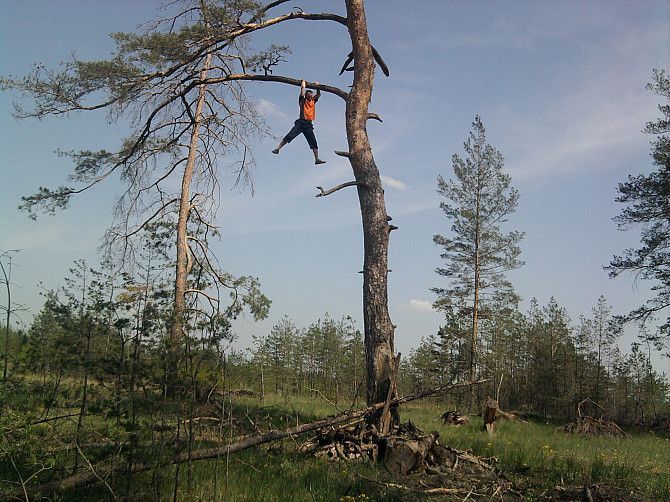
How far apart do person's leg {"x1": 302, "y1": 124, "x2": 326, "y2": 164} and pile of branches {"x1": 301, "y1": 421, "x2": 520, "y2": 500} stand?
4782mm

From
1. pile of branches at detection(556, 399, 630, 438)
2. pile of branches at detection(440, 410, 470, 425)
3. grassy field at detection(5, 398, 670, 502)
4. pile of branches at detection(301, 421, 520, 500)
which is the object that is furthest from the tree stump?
pile of branches at detection(556, 399, 630, 438)

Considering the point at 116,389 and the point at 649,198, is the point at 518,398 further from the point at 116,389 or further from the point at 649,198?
the point at 116,389

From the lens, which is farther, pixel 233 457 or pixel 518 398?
pixel 518 398

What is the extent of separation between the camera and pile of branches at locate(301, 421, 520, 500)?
610cm

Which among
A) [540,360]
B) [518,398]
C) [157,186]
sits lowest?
[518,398]

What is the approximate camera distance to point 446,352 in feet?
117

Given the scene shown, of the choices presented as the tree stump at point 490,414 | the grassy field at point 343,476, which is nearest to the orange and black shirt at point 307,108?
the grassy field at point 343,476

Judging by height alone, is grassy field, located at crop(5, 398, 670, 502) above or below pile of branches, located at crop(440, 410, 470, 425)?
above

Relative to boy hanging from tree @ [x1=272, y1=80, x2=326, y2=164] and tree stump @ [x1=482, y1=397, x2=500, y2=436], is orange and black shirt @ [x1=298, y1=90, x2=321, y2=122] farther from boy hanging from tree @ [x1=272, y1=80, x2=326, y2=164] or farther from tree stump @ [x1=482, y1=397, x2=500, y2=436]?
tree stump @ [x1=482, y1=397, x2=500, y2=436]

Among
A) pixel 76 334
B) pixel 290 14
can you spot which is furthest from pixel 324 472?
pixel 290 14

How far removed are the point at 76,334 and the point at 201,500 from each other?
89.8 inches

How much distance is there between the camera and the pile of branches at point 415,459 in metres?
6.10

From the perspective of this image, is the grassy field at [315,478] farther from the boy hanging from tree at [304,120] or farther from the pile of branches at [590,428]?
the pile of branches at [590,428]

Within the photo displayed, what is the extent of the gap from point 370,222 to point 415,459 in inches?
150
